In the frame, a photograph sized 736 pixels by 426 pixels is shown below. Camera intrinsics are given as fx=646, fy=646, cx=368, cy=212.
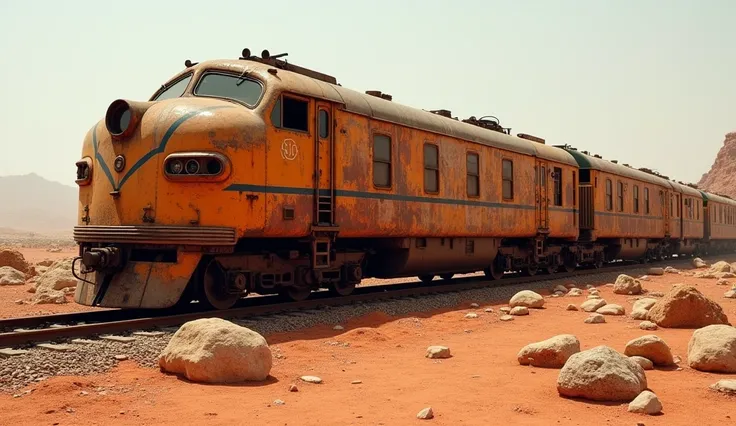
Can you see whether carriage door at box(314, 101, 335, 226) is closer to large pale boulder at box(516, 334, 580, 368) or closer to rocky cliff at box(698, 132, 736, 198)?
large pale boulder at box(516, 334, 580, 368)

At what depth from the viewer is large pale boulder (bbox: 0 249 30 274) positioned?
68.7 ft

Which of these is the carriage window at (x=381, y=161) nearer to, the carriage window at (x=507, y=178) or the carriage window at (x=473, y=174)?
the carriage window at (x=473, y=174)

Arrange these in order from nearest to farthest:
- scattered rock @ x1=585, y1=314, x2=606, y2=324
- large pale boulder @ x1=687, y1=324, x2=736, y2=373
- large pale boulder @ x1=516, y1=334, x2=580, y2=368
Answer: large pale boulder @ x1=687, y1=324, x2=736, y2=373, large pale boulder @ x1=516, y1=334, x2=580, y2=368, scattered rock @ x1=585, y1=314, x2=606, y2=324

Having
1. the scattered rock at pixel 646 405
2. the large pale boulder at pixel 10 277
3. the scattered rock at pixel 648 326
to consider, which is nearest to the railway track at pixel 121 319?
the scattered rock at pixel 648 326

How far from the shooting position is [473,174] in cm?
1533

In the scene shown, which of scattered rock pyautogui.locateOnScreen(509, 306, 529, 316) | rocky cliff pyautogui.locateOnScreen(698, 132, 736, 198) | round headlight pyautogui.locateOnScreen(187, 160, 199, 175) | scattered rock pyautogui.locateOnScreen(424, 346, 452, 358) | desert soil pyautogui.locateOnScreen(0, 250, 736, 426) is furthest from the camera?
rocky cliff pyautogui.locateOnScreen(698, 132, 736, 198)

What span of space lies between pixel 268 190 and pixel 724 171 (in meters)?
135

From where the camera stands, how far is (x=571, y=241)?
2072 centimetres

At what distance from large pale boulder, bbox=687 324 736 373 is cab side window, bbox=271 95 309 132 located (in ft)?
20.7

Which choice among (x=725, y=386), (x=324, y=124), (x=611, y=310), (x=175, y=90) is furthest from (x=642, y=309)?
Answer: (x=175, y=90)

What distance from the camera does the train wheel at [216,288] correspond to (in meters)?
9.39

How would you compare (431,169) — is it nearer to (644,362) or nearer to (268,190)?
(268,190)

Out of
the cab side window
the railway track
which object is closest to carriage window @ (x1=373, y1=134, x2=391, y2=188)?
the cab side window

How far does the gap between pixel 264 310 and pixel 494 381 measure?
4.44m
